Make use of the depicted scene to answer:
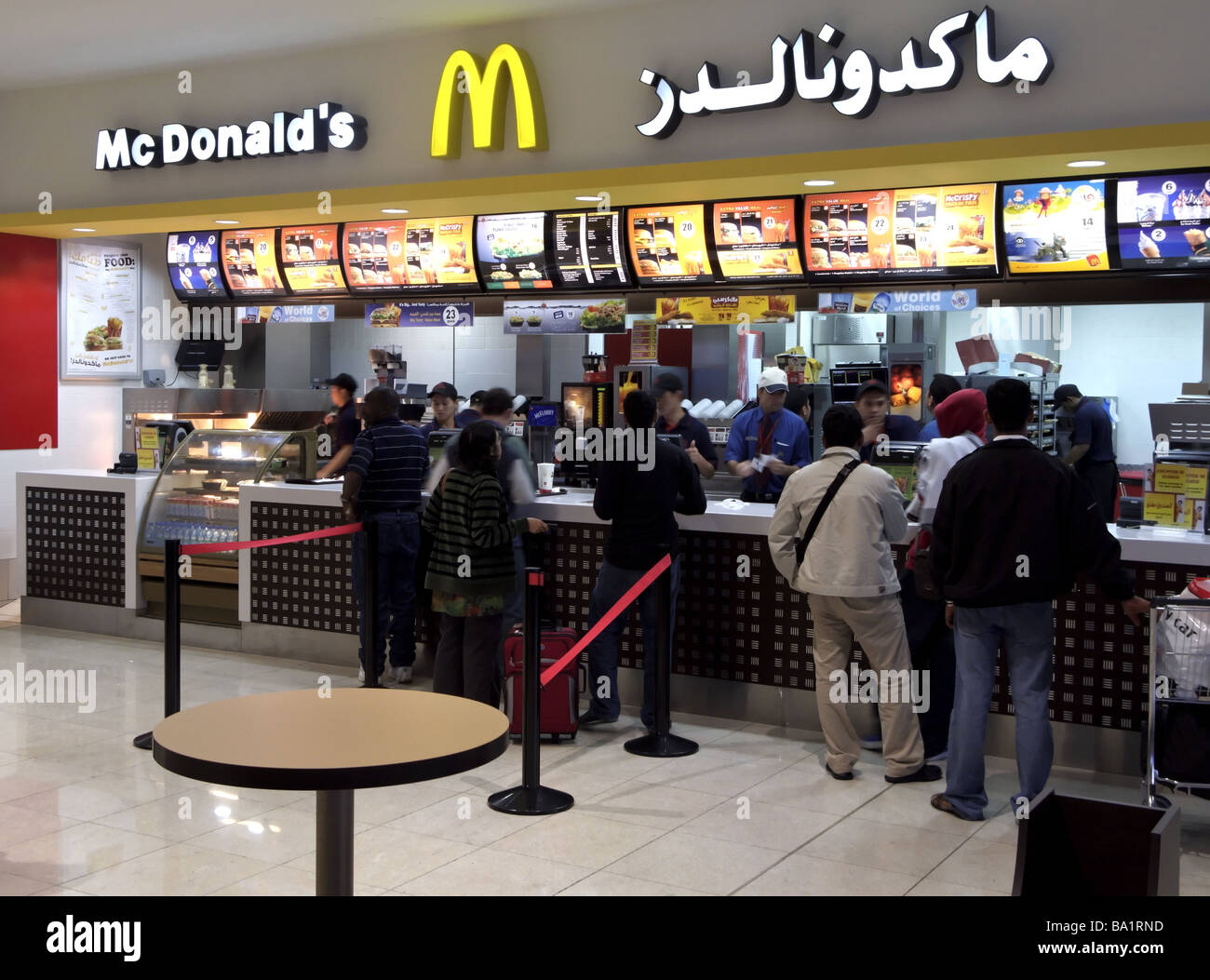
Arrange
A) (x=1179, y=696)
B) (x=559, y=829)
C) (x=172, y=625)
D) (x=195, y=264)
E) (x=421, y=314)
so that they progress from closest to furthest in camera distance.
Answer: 1. (x=1179, y=696)
2. (x=559, y=829)
3. (x=172, y=625)
4. (x=421, y=314)
5. (x=195, y=264)

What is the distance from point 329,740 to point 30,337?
7935 mm

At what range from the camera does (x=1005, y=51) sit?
5762mm

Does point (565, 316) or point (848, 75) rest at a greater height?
point (848, 75)

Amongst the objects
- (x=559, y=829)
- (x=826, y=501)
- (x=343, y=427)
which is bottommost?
(x=559, y=829)

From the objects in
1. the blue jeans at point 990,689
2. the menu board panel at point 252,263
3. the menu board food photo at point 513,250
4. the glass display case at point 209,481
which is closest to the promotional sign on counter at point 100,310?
the menu board panel at point 252,263

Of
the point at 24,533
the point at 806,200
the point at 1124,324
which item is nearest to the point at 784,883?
the point at 806,200

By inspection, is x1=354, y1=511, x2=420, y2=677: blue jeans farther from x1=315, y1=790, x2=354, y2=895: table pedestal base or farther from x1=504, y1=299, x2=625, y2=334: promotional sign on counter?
x1=315, y1=790, x2=354, y2=895: table pedestal base

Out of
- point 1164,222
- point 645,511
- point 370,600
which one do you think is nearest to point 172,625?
point 370,600

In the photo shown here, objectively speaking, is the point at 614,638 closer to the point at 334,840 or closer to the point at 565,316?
the point at 565,316

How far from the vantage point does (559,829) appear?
4.70 meters

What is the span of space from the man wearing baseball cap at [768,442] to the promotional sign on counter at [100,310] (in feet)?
17.3
